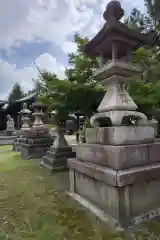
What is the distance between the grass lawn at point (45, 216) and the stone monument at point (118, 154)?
0.22 m

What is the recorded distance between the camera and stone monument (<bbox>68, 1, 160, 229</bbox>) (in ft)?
8.64

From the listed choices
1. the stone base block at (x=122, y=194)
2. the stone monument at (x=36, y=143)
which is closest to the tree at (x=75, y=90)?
the stone base block at (x=122, y=194)

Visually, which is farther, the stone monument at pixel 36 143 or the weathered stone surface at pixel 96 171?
the stone monument at pixel 36 143

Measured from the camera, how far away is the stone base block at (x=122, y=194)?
2572 mm

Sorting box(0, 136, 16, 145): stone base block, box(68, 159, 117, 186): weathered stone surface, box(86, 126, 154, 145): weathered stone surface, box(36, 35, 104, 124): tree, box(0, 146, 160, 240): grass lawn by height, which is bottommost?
box(0, 146, 160, 240): grass lawn

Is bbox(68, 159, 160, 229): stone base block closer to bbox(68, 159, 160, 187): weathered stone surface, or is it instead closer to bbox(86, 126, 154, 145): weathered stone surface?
bbox(68, 159, 160, 187): weathered stone surface

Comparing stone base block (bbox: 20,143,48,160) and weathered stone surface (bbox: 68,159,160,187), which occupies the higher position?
weathered stone surface (bbox: 68,159,160,187)

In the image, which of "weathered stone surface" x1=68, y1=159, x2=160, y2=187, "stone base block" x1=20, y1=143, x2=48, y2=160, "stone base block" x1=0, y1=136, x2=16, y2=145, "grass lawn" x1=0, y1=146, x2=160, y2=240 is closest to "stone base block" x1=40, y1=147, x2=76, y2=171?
"grass lawn" x1=0, y1=146, x2=160, y2=240

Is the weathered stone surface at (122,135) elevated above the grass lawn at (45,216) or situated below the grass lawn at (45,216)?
above

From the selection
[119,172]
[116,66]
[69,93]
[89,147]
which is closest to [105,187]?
[119,172]

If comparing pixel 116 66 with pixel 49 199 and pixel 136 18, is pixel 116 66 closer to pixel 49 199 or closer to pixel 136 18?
pixel 49 199

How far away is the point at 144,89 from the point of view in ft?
15.3

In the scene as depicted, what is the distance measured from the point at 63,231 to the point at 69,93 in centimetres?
296

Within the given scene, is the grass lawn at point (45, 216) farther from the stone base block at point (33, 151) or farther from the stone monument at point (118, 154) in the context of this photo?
the stone base block at point (33, 151)
